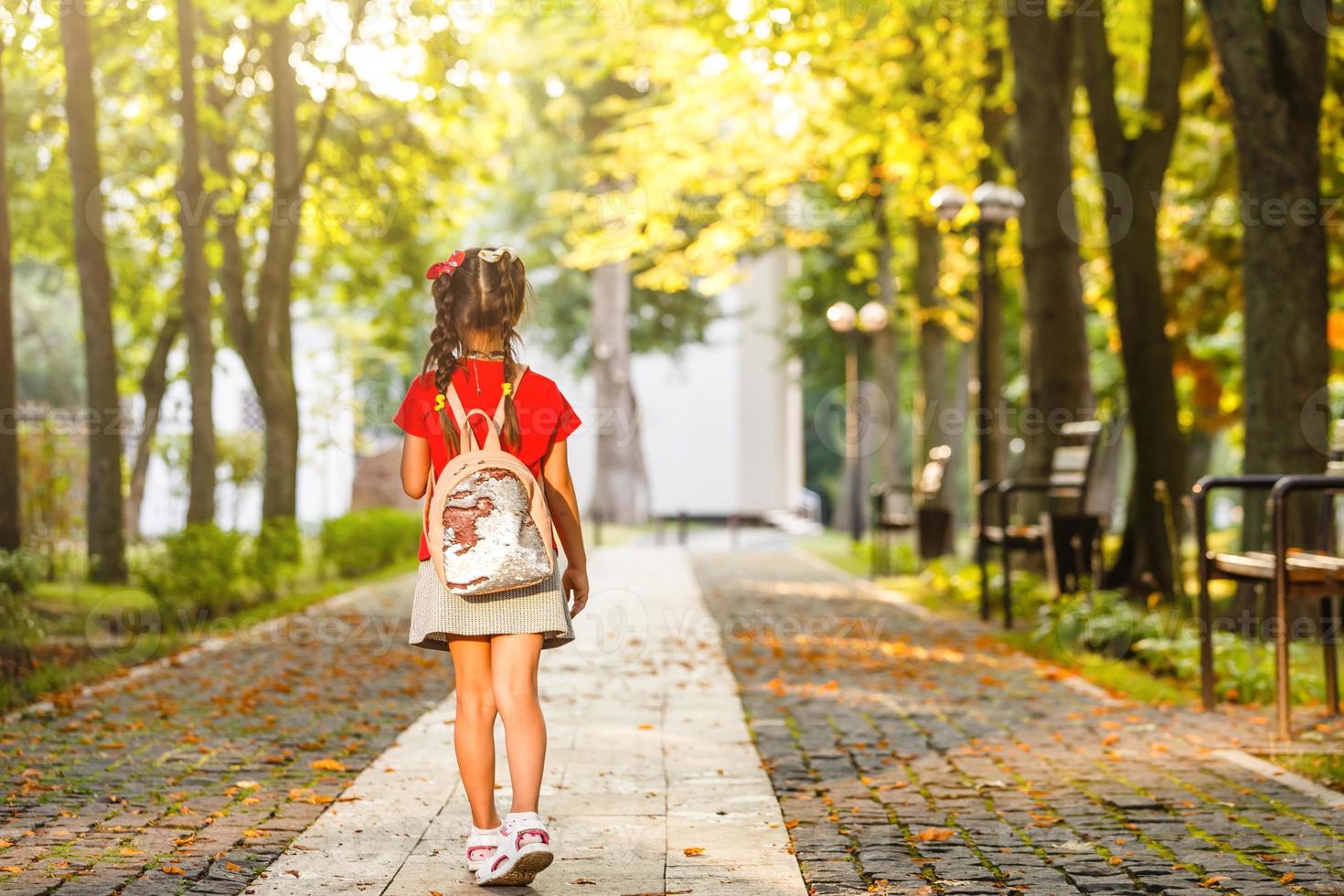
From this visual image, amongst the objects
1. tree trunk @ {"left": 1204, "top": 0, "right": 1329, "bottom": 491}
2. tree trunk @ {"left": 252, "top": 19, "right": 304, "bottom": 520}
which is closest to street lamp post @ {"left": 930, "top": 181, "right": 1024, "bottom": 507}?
tree trunk @ {"left": 1204, "top": 0, "right": 1329, "bottom": 491}

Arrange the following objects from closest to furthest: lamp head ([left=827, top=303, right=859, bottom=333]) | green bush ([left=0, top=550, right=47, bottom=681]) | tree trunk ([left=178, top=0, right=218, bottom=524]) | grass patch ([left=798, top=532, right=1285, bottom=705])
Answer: grass patch ([left=798, top=532, right=1285, bottom=705]) < green bush ([left=0, top=550, right=47, bottom=681]) < tree trunk ([left=178, top=0, right=218, bottom=524]) < lamp head ([left=827, top=303, right=859, bottom=333])

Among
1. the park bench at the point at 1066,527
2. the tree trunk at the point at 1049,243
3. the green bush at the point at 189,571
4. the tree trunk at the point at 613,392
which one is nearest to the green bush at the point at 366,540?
the green bush at the point at 189,571

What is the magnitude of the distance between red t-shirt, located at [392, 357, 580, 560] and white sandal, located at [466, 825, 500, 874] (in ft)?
2.55

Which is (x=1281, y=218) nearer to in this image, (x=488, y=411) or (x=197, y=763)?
(x=488, y=411)

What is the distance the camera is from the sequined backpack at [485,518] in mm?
4320

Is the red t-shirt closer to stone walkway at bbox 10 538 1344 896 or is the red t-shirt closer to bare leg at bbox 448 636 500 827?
bare leg at bbox 448 636 500 827

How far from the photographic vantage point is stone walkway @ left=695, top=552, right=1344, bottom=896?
451 centimetres

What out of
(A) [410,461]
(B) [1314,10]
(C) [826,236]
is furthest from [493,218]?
(A) [410,461]

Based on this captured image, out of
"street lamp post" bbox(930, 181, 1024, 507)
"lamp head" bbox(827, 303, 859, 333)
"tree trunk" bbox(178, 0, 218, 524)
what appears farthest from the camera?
"lamp head" bbox(827, 303, 859, 333)

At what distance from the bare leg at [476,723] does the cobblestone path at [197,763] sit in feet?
2.17

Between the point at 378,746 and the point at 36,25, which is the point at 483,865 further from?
the point at 36,25

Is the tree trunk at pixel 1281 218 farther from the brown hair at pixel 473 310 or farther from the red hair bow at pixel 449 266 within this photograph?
the red hair bow at pixel 449 266

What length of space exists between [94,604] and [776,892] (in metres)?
9.60

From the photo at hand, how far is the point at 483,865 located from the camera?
14.3 ft
